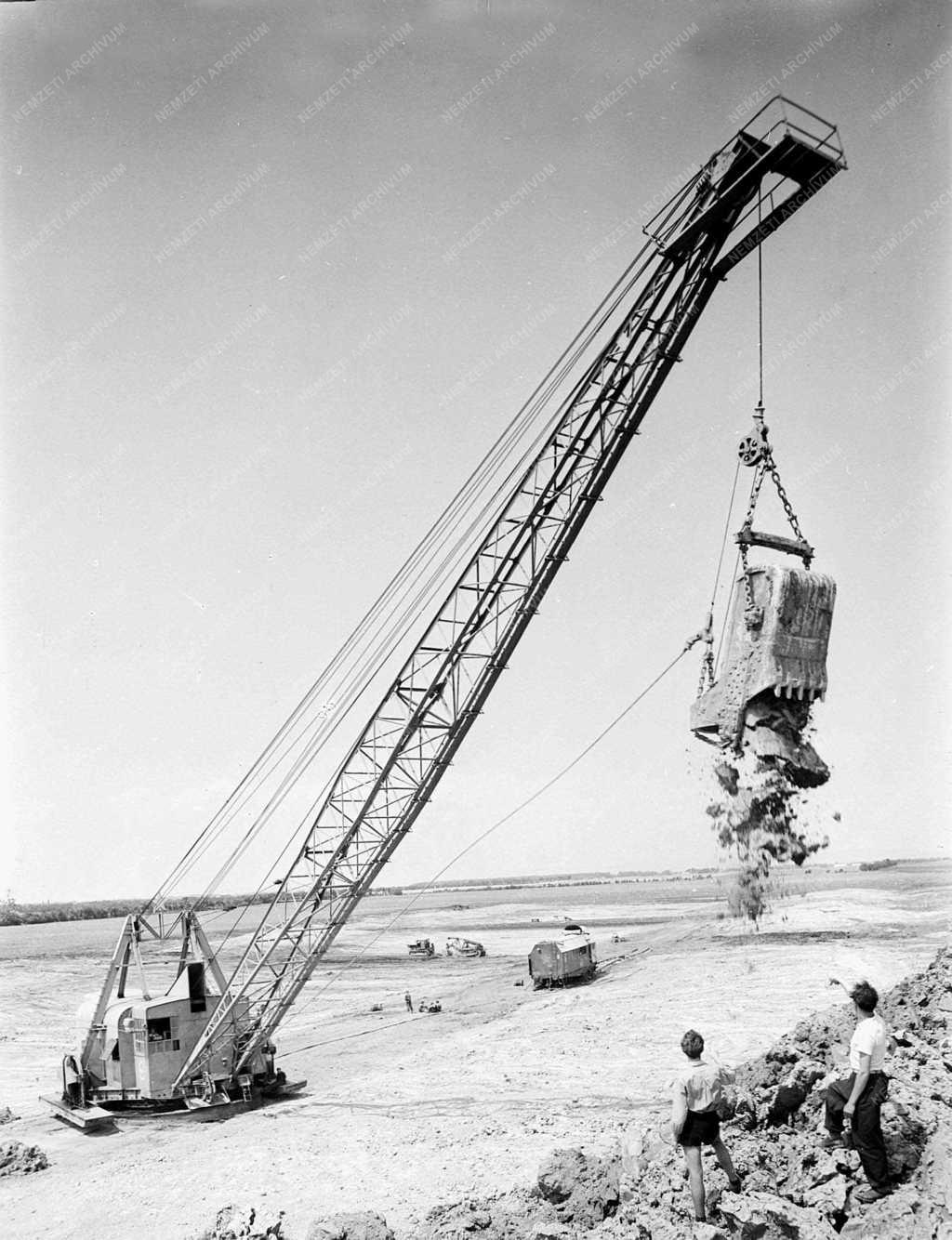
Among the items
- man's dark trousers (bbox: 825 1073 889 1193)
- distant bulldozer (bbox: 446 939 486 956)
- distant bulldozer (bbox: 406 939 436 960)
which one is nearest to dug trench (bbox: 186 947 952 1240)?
man's dark trousers (bbox: 825 1073 889 1193)

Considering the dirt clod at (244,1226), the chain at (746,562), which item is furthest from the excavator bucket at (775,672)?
the dirt clod at (244,1226)

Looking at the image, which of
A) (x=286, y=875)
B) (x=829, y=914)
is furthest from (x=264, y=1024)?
(x=829, y=914)

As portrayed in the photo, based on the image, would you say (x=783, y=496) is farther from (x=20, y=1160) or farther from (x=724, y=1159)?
(x=20, y=1160)

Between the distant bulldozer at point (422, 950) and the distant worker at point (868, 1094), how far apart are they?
1375 inches

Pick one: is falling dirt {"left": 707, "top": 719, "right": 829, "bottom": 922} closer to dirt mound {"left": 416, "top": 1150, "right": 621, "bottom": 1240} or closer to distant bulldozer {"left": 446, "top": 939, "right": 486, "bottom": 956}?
dirt mound {"left": 416, "top": 1150, "right": 621, "bottom": 1240}

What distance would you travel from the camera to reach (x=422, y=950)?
40.6 m

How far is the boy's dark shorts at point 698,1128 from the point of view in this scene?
6.45 metres

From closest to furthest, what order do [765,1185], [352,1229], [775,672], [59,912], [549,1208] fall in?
[765,1185], [549,1208], [352,1229], [775,672], [59,912]

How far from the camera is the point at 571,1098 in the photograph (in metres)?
13.9

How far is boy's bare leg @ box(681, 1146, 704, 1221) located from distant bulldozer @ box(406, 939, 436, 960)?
34.5 meters

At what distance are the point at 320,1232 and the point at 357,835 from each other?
28.6 ft

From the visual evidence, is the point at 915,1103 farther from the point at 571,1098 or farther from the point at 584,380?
the point at 584,380

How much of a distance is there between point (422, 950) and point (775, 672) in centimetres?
3411

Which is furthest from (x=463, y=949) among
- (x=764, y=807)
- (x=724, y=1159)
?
(x=724, y=1159)
